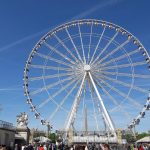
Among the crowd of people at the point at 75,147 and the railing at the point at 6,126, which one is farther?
the railing at the point at 6,126

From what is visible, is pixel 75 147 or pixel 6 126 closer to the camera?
pixel 75 147

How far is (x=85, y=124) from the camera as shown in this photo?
46.9m

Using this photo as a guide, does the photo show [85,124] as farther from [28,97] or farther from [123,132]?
[28,97]

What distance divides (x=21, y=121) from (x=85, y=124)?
12993 millimetres

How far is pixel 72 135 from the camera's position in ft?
156

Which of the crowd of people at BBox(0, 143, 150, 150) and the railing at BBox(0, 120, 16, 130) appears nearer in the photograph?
the crowd of people at BBox(0, 143, 150, 150)

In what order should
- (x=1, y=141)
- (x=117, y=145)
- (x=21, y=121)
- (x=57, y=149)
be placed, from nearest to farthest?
(x=57, y=149), (x=117, y=145), (x=1, y=141), (x=21, y=121)

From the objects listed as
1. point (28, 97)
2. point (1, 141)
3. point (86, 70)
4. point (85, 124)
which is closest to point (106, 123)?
point (85, 124)

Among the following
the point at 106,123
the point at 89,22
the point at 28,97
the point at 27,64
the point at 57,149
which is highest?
the point at 89,22

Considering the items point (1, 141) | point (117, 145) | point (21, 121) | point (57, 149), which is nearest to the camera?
point (57, 149)

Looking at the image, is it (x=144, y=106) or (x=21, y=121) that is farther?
(x=21, y=121)

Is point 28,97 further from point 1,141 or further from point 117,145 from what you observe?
point 117,145

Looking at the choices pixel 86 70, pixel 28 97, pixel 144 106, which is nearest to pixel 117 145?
pixel 144 106

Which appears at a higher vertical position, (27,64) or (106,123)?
(27,64)
